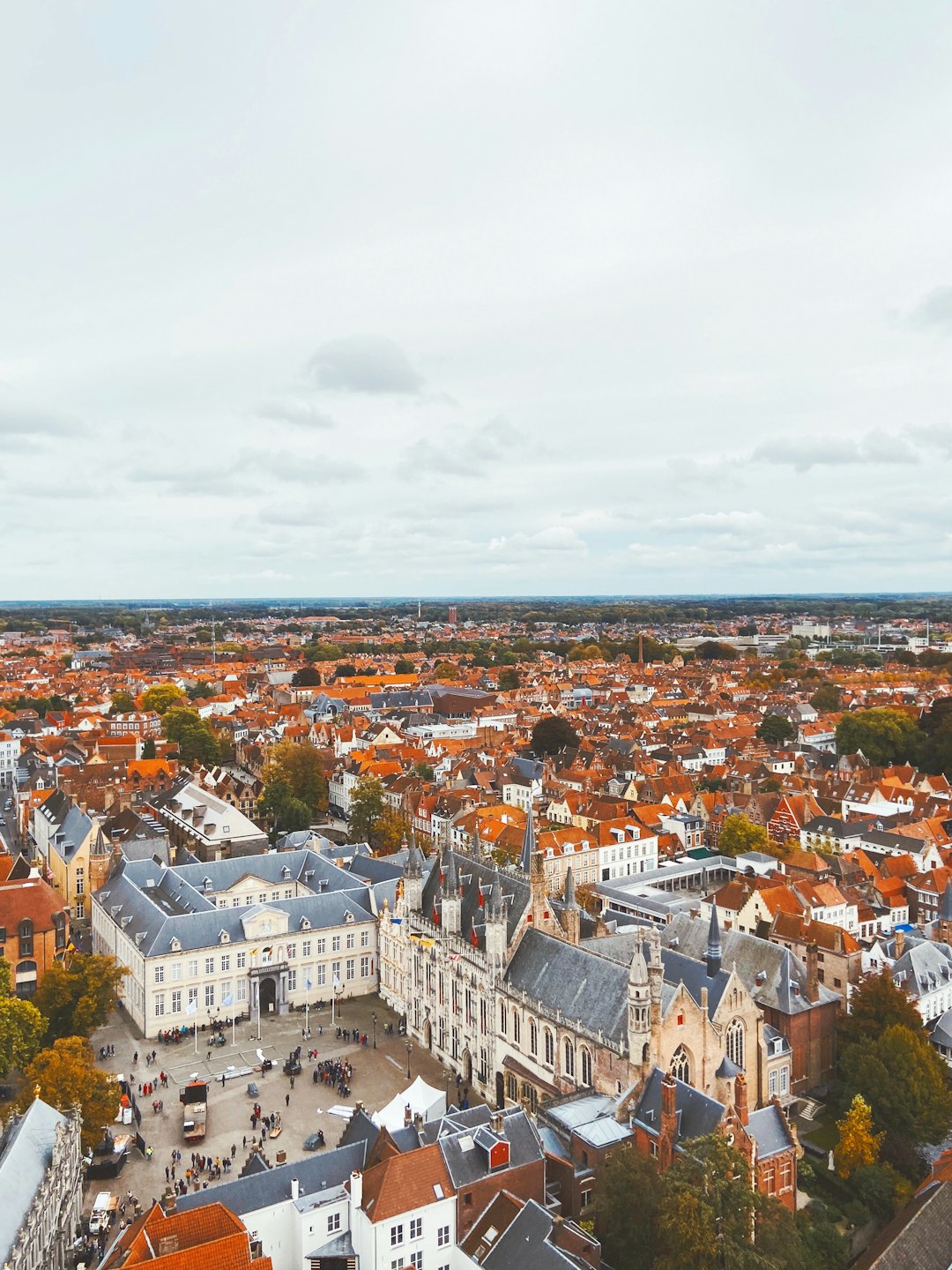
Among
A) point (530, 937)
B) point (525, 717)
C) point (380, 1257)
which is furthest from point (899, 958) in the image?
point (525, 717)

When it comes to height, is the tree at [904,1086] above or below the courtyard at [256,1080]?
above

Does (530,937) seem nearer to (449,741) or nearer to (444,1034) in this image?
(444,1034)

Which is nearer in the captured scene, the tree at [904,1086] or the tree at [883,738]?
the tree at [904,1086]

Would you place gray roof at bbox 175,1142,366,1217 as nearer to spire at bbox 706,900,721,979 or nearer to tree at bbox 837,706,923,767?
spire at bbox 706,900,721,979

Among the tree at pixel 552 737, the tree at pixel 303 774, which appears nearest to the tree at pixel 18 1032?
the tree at pixel 303 774

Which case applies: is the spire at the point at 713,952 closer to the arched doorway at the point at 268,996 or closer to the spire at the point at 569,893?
the spire at the point at 569,893

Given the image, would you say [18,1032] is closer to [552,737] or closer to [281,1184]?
[281,1184]

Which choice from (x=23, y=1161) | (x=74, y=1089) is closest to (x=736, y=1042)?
(x=74, y=1089)
